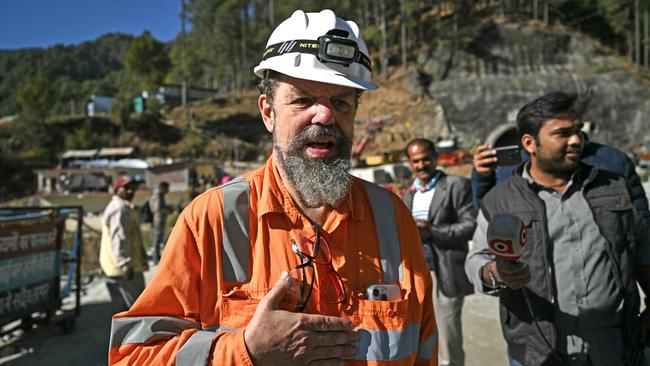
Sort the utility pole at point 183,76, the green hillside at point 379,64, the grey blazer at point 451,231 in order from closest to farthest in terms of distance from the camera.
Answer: the grey blazer at point 451,231 < the green hillside at point 379,64 < the utility pole at point 183,76

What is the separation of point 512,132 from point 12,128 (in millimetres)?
59018

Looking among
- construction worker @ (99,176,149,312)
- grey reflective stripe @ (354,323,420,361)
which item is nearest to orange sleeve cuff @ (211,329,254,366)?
grey reflective stripe @ (354,323,420,361)

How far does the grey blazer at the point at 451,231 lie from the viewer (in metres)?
3.97

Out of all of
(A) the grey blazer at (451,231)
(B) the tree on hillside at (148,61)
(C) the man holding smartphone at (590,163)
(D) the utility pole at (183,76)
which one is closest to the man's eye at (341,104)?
(C) the man holding smartphone at (590,163)

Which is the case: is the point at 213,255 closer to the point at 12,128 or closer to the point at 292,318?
the point at 292,318

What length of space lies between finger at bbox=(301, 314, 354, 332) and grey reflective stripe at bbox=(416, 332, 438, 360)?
1.51 feet

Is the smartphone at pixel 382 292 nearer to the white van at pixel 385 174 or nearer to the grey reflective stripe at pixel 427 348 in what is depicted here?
the grey reflective stripe at pixel 427 348

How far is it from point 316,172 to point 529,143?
67.8 inches

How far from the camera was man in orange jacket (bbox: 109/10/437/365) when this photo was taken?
133 cm

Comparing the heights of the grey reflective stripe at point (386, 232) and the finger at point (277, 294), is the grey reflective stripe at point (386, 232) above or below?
above

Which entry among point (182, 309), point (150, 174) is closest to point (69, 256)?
point (182, 309)

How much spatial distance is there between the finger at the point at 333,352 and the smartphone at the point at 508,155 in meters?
2.35

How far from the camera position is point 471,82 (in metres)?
50.8

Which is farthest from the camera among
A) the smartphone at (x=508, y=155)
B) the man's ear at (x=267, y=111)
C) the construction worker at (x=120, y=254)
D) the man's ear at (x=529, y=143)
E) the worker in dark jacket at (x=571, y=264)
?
the construction worker at (x=120, y=254)
